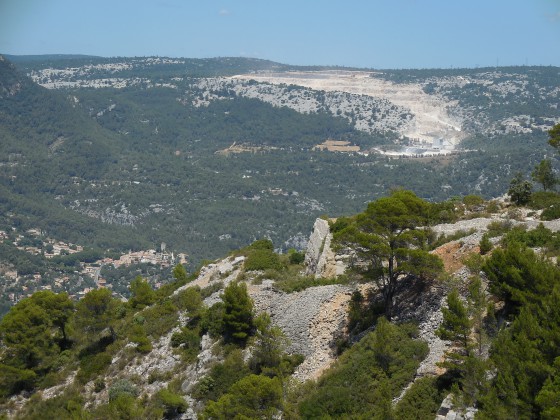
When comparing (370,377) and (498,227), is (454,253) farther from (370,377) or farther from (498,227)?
(370,377)

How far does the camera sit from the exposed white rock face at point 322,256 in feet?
113

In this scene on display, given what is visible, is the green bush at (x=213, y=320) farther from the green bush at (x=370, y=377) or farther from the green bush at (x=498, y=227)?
the green bush at (x=498, y=227)

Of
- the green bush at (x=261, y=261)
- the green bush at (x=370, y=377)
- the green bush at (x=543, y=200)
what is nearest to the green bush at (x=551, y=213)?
the green bush at (x=543, y=200)

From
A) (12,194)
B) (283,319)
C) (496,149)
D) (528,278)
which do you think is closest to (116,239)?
(12,194)

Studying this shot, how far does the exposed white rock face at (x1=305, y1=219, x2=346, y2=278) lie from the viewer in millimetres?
34594

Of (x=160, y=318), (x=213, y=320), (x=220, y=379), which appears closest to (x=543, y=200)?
(x=213, y=320)

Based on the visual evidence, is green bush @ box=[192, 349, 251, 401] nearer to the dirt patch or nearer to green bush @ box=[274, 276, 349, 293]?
green bush @ box=[274, 276, 349, 293]

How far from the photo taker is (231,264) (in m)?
41.7

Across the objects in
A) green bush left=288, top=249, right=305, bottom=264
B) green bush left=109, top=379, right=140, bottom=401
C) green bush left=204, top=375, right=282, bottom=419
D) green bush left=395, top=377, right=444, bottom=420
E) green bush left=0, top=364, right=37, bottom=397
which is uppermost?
green bush left=395, top=377, right=444, bottom=420

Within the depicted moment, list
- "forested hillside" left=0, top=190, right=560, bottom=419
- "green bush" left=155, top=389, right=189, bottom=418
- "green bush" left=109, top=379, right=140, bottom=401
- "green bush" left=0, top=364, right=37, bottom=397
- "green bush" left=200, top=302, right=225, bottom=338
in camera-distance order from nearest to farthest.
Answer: "forested hillside" left=0, top=190, right=560, bottom=419, "green bush" left=155, top=389, right=189, bottom=418, "green bush" left=109, top=379, right=140, bottom=401, "green bush" left=200, top=302, right=225, bottom=338, "green bush" left=0, top=364, right=37, bottom=397

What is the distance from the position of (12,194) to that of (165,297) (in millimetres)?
137492

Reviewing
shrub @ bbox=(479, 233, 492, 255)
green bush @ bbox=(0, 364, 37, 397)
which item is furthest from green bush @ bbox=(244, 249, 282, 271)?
shrub @ bbox=(479, 233, 492, 255)

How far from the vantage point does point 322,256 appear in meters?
36.0

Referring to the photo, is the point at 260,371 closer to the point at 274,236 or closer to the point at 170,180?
the point at 274,236
